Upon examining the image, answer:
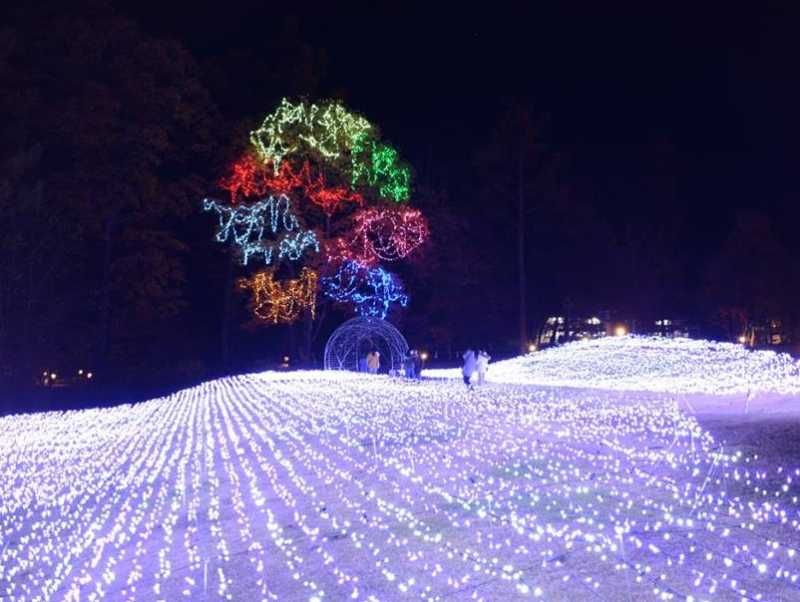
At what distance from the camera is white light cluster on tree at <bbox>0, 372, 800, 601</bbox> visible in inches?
206

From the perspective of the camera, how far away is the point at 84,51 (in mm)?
26516

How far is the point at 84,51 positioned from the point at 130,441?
17.1m

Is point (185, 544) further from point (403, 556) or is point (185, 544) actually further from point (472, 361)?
point (472, 361)

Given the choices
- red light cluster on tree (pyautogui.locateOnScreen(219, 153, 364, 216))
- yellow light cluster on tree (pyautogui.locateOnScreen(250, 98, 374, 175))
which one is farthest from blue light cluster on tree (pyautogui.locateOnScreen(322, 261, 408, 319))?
yellow light cluster on tree (pyautogui.locateOnScreen(250, 98, 374, 175))

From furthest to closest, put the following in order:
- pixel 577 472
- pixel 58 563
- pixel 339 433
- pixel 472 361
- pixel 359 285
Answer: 1. pixel 359 285
2. pixel 472 361
3. pixel 339 433
4. pixel 577 472
5. pixel 58 563

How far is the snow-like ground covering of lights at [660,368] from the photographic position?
1669 cm

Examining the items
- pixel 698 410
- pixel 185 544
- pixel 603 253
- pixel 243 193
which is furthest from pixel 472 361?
pixel 603 253

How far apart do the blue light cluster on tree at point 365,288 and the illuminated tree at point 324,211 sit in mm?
33

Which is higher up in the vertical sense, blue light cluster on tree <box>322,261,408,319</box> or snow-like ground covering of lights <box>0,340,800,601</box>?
blue light cluster on tree <box>322,261,408,319</box>

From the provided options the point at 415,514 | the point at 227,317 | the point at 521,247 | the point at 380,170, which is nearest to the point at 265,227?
the point at 227,317

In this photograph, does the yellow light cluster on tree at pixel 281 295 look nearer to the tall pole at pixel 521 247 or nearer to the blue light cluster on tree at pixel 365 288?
the blue light cluster on tree at pixel 365 288

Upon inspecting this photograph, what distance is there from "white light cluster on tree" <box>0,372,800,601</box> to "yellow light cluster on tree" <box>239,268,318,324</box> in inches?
616

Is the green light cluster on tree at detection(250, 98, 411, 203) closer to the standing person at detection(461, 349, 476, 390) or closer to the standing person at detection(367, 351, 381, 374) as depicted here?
the standing person at detection(367, 351, 381, 374)

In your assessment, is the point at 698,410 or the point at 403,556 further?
the point at 698,410
